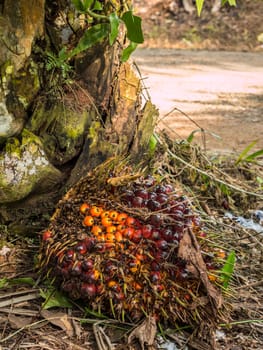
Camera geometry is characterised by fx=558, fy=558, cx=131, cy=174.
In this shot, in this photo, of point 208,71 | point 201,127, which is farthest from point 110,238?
point 208,71

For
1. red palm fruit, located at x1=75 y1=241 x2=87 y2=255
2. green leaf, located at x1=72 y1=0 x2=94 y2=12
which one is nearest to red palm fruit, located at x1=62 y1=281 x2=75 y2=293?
red palm fruit, located at x1=75 y1=241 x2=87 y2=255

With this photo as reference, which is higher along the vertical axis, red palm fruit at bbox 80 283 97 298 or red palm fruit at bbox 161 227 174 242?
red palm fruit at bbox 161 227 174 242

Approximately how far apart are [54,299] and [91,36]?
1006 mm

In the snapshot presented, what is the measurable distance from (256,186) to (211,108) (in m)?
3.46

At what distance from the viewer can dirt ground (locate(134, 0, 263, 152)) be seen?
561 cm

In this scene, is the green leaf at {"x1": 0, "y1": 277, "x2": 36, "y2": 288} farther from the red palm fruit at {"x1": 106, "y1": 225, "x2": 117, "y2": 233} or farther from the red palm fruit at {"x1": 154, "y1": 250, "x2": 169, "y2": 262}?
the red palm fruit at {"x1": 154, "y1": 250, "x2": 169, "y2": 262}

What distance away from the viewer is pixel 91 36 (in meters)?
2.17

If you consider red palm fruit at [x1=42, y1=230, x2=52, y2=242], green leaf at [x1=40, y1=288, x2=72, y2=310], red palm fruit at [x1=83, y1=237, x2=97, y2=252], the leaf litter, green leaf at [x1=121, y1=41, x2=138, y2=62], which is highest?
green leaf at [x1=121, y1=41, x2=138, y2=62]

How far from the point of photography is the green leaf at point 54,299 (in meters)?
1.97

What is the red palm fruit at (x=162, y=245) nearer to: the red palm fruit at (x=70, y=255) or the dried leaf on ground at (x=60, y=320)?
the red palm fruit at (x=70, y=255)

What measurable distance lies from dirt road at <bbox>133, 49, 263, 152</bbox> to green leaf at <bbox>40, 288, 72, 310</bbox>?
1.66 m

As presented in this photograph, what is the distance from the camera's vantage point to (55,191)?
7.83ft

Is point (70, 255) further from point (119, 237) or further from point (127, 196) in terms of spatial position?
point (127, 196)

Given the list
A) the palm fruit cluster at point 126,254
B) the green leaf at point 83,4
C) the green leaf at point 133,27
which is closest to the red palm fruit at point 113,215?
the palm fruit cluster at point 126,254
